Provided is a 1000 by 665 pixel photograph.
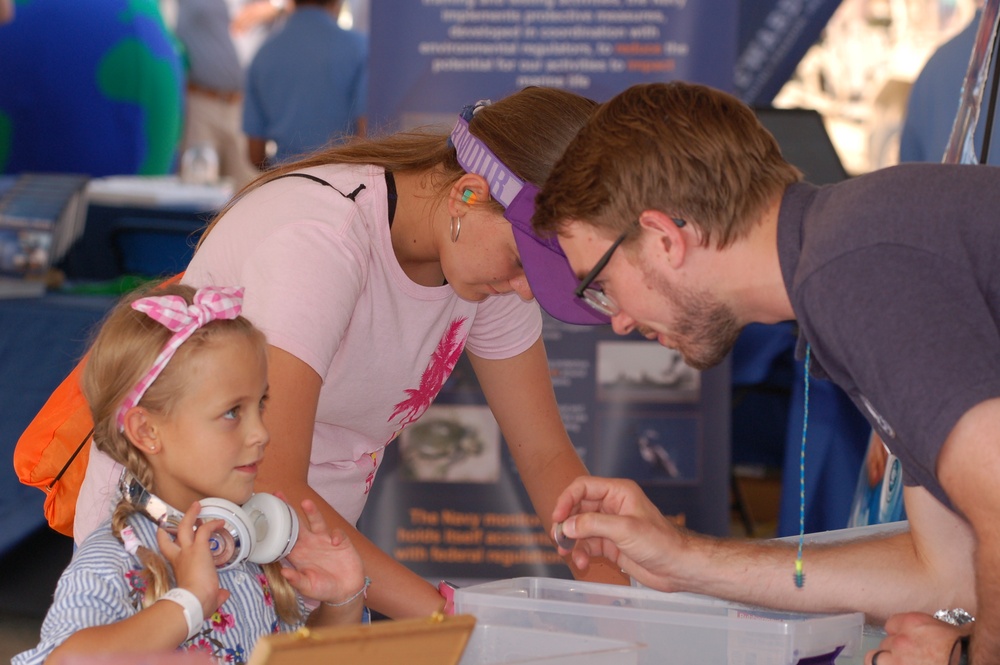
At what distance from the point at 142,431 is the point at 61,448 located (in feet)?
0.77

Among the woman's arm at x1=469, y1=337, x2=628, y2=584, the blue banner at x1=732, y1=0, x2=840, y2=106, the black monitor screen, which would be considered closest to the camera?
the woman's arm at x1=469, y1=337, x2=628, y2=584

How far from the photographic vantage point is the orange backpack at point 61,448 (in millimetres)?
1567

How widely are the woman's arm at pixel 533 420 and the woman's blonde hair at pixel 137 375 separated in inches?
22.9

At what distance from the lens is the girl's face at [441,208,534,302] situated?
1.67 meters

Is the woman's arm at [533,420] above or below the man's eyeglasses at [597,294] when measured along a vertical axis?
below

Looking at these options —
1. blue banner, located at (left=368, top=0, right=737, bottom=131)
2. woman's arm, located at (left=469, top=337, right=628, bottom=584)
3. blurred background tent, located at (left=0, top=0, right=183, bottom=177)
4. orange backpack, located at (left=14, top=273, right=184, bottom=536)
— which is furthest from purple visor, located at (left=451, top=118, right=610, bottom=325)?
blurred background tent, located at (left=0, top=0, right=183, bottom=177)

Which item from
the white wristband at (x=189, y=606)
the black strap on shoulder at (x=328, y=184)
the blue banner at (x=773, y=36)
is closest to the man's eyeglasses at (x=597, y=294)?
the black strap on shoulder at (x=328, y=184)

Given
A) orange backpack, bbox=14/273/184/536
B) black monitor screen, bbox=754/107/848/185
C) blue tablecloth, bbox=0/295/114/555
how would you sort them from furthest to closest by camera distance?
black monitor screen, bbox=754/107/848/185
blue tablecloth, bbox=0/295/114/555
orange backpack, bbox=14/273/184/536

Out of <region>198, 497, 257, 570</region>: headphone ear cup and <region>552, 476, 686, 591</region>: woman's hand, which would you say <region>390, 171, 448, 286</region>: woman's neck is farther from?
<region>198, 497, 257, 570</region>: headphone ear cup

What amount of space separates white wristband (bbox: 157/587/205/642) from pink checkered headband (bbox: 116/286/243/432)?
0.28m

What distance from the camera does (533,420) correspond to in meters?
1.96

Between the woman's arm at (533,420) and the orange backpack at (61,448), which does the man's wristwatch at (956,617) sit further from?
the orange backpack at (61,448)

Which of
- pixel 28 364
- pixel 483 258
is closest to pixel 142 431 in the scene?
pixel 483 258

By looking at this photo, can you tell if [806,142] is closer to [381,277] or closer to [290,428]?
[381,277]
